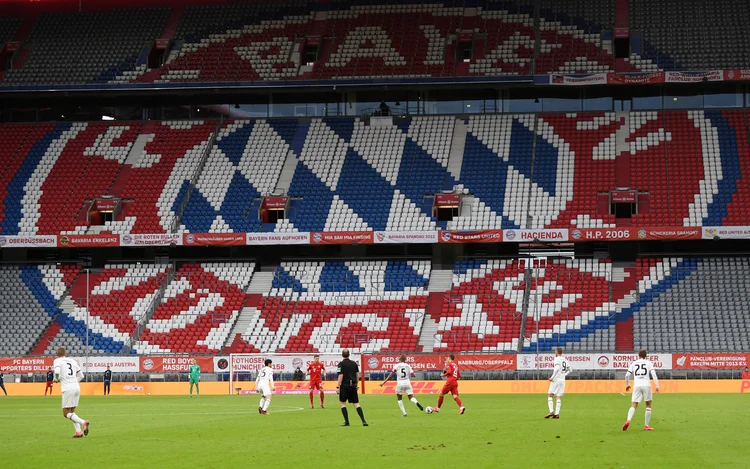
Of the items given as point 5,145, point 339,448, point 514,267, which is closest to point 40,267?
point 5,145

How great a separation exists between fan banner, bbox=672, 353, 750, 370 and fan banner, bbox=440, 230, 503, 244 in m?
14.2

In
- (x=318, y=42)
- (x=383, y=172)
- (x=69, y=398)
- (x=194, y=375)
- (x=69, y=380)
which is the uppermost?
(x=318, y=42)

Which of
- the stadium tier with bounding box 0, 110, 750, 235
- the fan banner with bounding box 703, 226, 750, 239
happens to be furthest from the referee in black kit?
the fan banner with bounding box 703, 226, 750, 239

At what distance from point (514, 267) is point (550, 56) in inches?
597

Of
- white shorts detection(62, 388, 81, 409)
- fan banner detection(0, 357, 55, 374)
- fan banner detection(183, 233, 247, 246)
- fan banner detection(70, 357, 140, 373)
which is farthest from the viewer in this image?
fan banner detection(183, 233, 247, 246)

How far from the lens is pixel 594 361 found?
52406 millimetres

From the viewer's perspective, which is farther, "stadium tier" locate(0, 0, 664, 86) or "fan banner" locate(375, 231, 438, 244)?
"stadium tier" locate(0, 0, 664, 86)

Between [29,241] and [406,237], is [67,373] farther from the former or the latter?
[29,241]

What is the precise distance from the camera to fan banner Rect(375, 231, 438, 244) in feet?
206

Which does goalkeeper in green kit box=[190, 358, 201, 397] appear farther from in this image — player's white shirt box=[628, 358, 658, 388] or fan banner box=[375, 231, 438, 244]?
player's white shirt box=[628, 358, 658, 388]

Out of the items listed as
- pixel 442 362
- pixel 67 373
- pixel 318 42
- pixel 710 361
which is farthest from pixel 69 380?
pixel 318 42

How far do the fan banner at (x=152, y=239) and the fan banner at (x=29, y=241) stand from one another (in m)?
4.43

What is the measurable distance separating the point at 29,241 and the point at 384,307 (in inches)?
892

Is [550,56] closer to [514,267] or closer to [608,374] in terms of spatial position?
[514,267]
